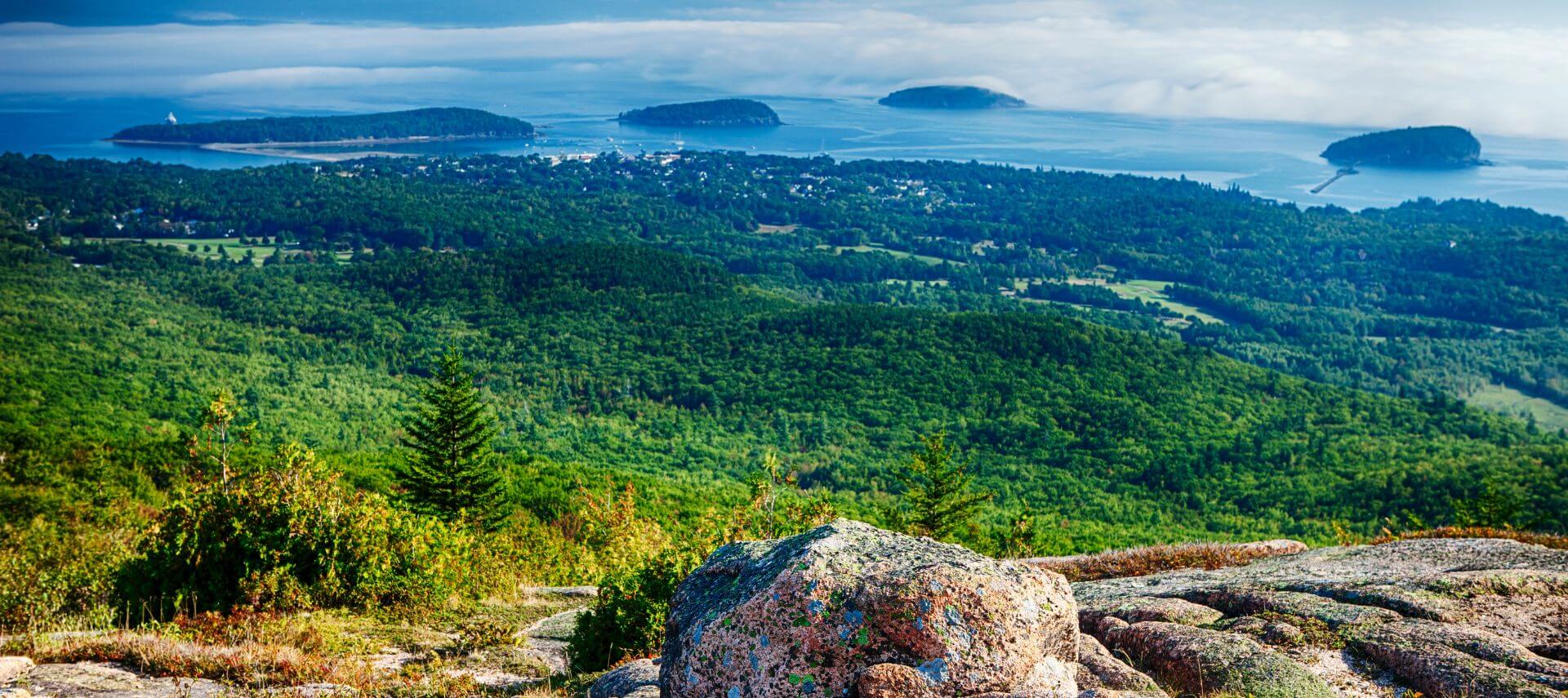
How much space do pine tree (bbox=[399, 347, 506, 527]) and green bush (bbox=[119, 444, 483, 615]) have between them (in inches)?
476

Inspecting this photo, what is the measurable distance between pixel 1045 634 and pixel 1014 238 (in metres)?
164

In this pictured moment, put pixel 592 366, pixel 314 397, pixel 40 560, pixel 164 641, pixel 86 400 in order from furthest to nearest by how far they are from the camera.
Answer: pixel 592 366
pixel 314 397
pixel 86 400
pixel 40 560
pixel 164 641

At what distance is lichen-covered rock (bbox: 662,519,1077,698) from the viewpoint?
217 inches

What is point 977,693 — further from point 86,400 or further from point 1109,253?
point 1109,253

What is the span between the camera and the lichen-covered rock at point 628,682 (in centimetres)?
683

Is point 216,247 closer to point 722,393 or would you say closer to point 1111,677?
point 722,393

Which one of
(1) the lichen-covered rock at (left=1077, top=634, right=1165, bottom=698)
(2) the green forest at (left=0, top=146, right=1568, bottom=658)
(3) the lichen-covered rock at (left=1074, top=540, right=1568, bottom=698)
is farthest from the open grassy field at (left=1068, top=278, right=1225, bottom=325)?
(1) the lichen-covered rock at (left=1077, top=634, right=1165, bottom=698)

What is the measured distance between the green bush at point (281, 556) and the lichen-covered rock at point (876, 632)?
7.70m

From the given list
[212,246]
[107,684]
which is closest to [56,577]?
[107,684]

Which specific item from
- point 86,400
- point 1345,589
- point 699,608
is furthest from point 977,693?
point 86,400

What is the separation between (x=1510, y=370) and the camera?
9756 cm

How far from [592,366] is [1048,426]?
34.8 m

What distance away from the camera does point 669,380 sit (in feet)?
220

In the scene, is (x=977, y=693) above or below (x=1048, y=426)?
above
